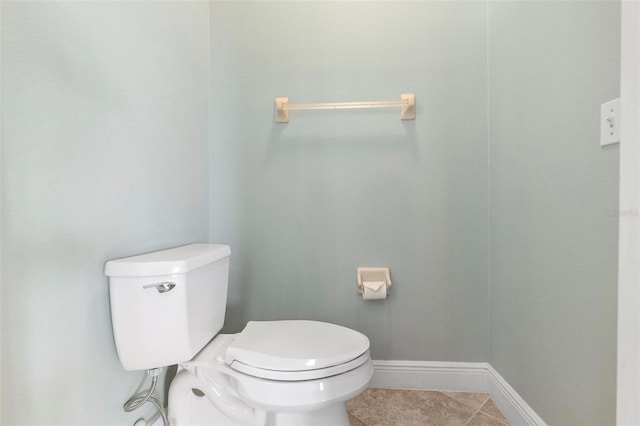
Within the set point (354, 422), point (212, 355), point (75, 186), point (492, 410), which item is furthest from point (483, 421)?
point (75, 186)

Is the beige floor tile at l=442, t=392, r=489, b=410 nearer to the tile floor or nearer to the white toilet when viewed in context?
the tile floor

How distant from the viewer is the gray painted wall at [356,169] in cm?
136

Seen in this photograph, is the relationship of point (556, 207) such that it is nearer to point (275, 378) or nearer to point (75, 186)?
point (275, 378)

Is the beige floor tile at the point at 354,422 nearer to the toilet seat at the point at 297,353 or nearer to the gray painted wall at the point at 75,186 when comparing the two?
the toilet seat at the point at 297,353

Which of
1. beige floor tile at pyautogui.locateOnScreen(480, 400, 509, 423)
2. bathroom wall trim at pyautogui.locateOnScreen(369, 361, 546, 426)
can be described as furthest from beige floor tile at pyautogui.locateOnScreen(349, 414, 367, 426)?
beige floor tile at pyautogui.locateOnScreen(480, 400, 509, 423)

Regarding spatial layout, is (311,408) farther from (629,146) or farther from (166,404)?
(629,146)

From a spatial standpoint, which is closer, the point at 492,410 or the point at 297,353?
the point at 297,353

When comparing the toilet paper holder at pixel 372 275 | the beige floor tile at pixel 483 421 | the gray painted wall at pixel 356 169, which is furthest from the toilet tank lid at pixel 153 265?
the beige floor tile at pixel 483 421

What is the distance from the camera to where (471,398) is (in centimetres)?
130

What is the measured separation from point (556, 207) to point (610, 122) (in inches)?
11.4

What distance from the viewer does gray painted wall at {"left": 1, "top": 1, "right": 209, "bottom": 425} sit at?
1.97 feet

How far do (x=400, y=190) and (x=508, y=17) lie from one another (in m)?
0.84

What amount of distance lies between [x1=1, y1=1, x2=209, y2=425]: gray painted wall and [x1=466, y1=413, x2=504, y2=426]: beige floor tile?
1315 millimetres

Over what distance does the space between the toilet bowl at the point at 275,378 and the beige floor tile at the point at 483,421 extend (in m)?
0.60
